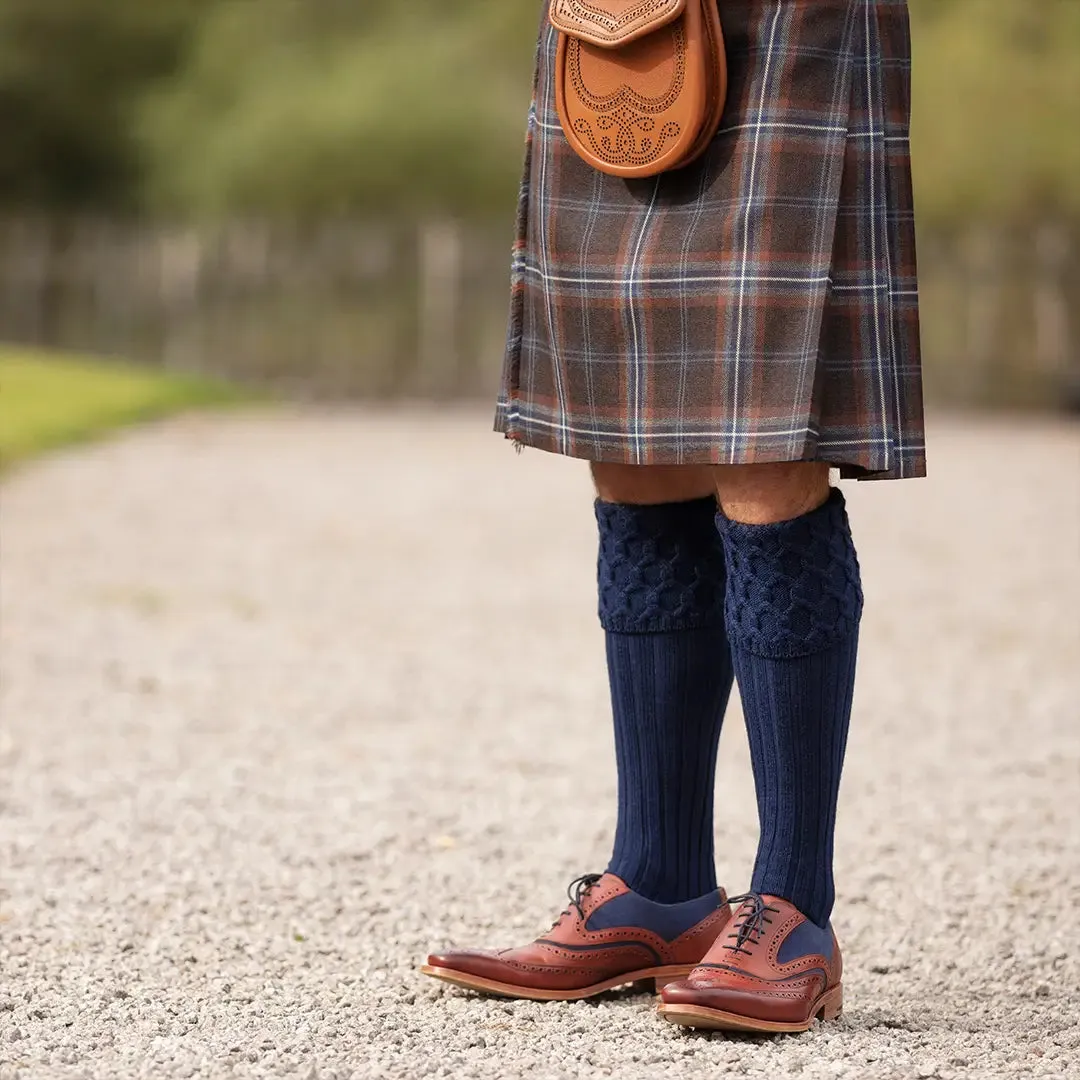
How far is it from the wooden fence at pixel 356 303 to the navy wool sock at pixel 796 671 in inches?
549

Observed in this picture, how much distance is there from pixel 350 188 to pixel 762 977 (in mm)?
20242

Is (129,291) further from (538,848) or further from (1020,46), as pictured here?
(538,848)

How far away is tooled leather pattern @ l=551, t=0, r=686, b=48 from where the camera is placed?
1743 millimetres

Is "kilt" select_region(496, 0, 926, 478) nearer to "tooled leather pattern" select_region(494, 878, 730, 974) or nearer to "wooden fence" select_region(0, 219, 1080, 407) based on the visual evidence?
"tooled leather pattern" select_region(494, 878, 730, 974)

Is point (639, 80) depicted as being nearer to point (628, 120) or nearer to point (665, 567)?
point (628, 120)

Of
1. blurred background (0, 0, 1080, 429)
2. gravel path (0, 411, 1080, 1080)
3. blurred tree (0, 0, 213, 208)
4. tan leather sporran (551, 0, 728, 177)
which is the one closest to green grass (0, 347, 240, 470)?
gravel path (0, 411, 1080, 1080)

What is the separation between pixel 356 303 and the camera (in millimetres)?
16844

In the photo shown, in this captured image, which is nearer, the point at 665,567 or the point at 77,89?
the point at 665,567

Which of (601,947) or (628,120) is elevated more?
(628,120)

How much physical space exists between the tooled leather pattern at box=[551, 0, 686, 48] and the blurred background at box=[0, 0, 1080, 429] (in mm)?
13896

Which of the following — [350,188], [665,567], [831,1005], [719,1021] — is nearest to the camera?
[719,1021]

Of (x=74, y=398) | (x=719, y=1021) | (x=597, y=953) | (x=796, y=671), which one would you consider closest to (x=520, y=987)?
(x=597, y=953)

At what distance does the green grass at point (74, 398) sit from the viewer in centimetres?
944

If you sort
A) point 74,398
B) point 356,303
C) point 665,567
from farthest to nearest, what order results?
point 356,303 < point 74,398 < point 665,567
